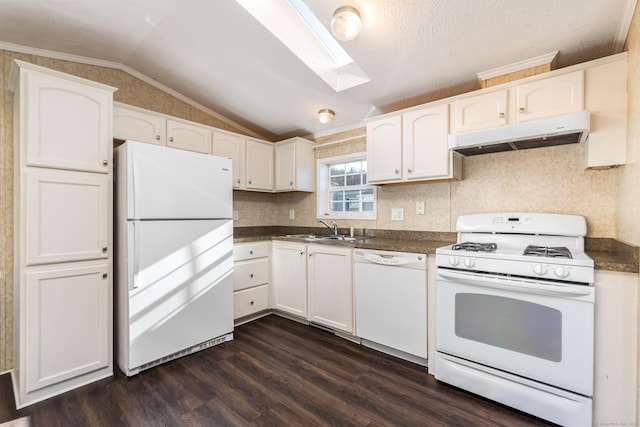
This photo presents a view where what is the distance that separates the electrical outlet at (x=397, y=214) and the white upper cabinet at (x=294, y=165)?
1.11m

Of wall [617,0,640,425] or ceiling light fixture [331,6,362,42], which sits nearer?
wall [617,0,640,425]

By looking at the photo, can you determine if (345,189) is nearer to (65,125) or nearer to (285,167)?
(285,167)

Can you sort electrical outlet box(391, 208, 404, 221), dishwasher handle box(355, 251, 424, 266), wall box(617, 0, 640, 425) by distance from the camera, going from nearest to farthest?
wall box(617, 0, 640, 425), dishwasher handle box(355, 251, 424, 266), electrical outlet box(391, 208, 404, 221)

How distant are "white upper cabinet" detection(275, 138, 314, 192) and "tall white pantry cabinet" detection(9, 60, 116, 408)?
5.92 feet

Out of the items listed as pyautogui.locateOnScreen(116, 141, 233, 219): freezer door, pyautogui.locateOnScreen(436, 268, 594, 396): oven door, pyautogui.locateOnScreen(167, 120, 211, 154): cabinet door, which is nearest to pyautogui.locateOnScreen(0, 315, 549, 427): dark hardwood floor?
pyautogui.locateOnScreen(436, 268, 594, 396): oven door

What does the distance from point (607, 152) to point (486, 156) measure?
74 centimetres

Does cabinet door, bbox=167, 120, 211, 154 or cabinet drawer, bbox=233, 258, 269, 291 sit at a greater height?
cabinet door, bbox=167, 120, 211, 154

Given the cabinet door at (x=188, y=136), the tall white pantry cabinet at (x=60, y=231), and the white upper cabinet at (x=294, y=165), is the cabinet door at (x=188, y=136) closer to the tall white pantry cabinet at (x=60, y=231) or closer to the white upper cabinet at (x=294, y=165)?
the tall white pantry cabinet at (x=60, y=231)

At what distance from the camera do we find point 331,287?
266cm

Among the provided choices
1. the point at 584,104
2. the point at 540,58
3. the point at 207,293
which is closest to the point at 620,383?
the point at 584,104

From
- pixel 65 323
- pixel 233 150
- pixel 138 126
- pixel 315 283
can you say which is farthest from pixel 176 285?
pixel 233 150

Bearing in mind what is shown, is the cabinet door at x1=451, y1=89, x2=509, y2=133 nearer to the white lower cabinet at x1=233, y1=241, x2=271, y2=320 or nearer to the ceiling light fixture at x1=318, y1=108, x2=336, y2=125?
the ceiling light fixture at x1=318, y1=108, x2=336, y2=125

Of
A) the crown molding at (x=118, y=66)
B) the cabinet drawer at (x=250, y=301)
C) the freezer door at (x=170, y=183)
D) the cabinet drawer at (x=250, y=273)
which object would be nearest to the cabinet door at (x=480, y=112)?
the freezer door at (x=170, y=183)

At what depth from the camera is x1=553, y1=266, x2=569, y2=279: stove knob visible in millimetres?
1481
